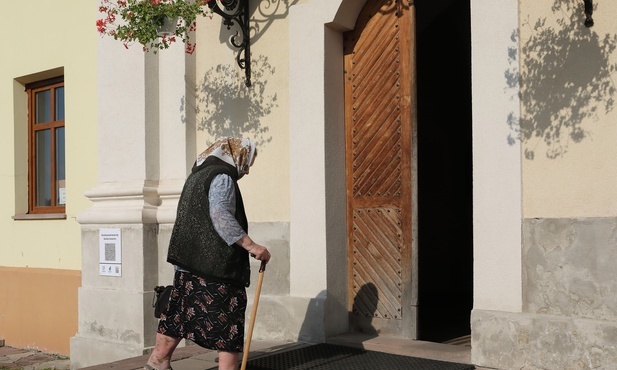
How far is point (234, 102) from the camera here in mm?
7066

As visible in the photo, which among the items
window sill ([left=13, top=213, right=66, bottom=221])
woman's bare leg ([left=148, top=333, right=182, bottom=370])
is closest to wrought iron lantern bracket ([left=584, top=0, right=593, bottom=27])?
woman's bare leg ([left=148, top=333, right=182, bottom=370])

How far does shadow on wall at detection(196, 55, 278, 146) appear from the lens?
6852 mm

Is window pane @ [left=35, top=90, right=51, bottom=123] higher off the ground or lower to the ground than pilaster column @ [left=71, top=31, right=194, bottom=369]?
higher

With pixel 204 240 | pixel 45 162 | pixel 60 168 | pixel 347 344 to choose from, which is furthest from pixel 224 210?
pixel 45 162

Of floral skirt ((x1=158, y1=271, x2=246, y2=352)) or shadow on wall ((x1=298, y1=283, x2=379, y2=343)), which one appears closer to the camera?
floral skirt ((x1=158, y1=271, x2=246, y2=352))

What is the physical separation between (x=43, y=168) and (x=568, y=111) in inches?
251

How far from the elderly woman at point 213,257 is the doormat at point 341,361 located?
852 millimetres

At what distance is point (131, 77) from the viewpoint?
296 inches

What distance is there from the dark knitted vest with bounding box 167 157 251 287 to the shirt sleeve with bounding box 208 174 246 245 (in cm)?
3

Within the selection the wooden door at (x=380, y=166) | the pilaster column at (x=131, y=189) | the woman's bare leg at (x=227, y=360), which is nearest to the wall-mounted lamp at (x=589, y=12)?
the wooden door at (x=380, y=166)

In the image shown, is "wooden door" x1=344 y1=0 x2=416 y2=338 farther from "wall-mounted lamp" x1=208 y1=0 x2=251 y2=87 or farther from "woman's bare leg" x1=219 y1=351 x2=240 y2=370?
"woman's bare leg" x1=219 y1=351 x2=240 y2=370

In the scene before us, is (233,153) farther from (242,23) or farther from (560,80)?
(242,23)

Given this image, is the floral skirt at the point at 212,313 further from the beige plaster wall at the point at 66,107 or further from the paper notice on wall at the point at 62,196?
the paper notice on wall at the point at 62,196

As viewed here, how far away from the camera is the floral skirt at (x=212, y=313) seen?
4.75 metres
